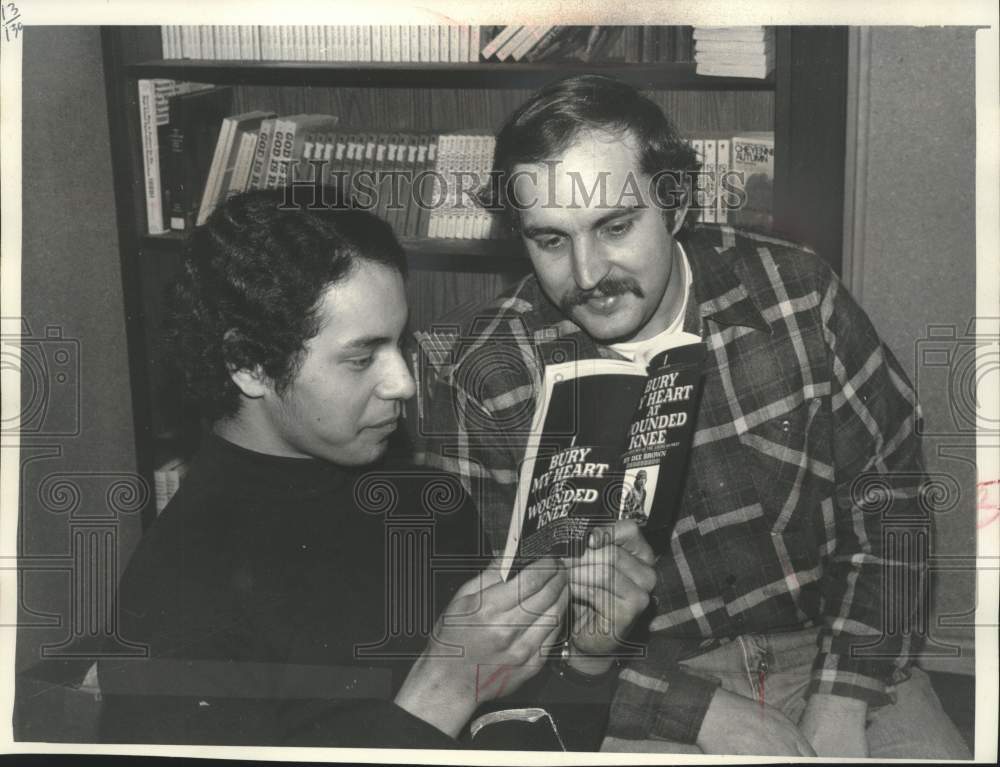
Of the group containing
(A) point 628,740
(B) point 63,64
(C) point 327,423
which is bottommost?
(A) point 628,740

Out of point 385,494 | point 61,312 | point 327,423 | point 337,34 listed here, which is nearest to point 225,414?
point 327,423

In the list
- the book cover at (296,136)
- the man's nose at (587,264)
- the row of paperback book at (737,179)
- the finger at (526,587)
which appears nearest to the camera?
the finger at (526,587)

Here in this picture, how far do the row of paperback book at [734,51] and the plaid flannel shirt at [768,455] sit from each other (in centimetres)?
27

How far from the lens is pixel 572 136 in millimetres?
1430

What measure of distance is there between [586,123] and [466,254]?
36 centimetres

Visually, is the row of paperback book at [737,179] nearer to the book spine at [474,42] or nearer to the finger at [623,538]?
the book spine at [474,42]

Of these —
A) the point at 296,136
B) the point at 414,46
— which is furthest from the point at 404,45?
the point at 296,136

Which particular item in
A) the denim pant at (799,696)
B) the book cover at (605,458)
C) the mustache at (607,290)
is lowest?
the denim pant at (799,696)

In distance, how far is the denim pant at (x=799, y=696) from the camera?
140 centimetres

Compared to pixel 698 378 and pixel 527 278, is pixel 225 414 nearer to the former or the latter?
pixel 527 278

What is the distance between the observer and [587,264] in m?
1.43

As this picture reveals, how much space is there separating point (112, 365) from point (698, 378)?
98 cm

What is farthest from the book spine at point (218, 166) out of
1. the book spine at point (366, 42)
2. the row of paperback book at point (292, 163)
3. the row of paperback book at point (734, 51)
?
the row of paperback book at point (734, 51)

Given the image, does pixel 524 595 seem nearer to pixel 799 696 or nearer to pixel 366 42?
pixel 799 696
